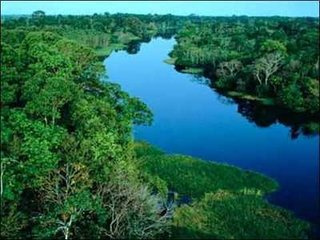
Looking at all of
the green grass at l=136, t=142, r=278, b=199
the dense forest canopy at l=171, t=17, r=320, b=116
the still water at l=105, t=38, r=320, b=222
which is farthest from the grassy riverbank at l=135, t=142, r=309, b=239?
the dense forest canopy at l=171, t=17, r=320, b=116

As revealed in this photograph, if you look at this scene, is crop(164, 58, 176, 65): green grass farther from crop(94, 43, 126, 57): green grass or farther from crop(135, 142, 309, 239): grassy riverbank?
crop(135, 142, 309, 239): grassy riverbank

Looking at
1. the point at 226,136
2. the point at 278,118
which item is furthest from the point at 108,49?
the point at 226,136

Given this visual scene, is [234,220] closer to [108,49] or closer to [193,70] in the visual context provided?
[193,70]

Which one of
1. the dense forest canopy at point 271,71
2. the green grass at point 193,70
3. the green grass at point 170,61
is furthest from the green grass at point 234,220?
the green grass at point 170,61

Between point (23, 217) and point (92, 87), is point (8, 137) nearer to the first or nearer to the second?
point (23, 217)

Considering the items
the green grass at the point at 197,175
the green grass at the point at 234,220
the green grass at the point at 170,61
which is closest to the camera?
the green grass at the point at 234,220

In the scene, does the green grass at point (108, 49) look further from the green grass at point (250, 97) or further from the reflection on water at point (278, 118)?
the reflection on water at point (278, 118)

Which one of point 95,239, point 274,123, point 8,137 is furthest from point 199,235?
point 274,123
